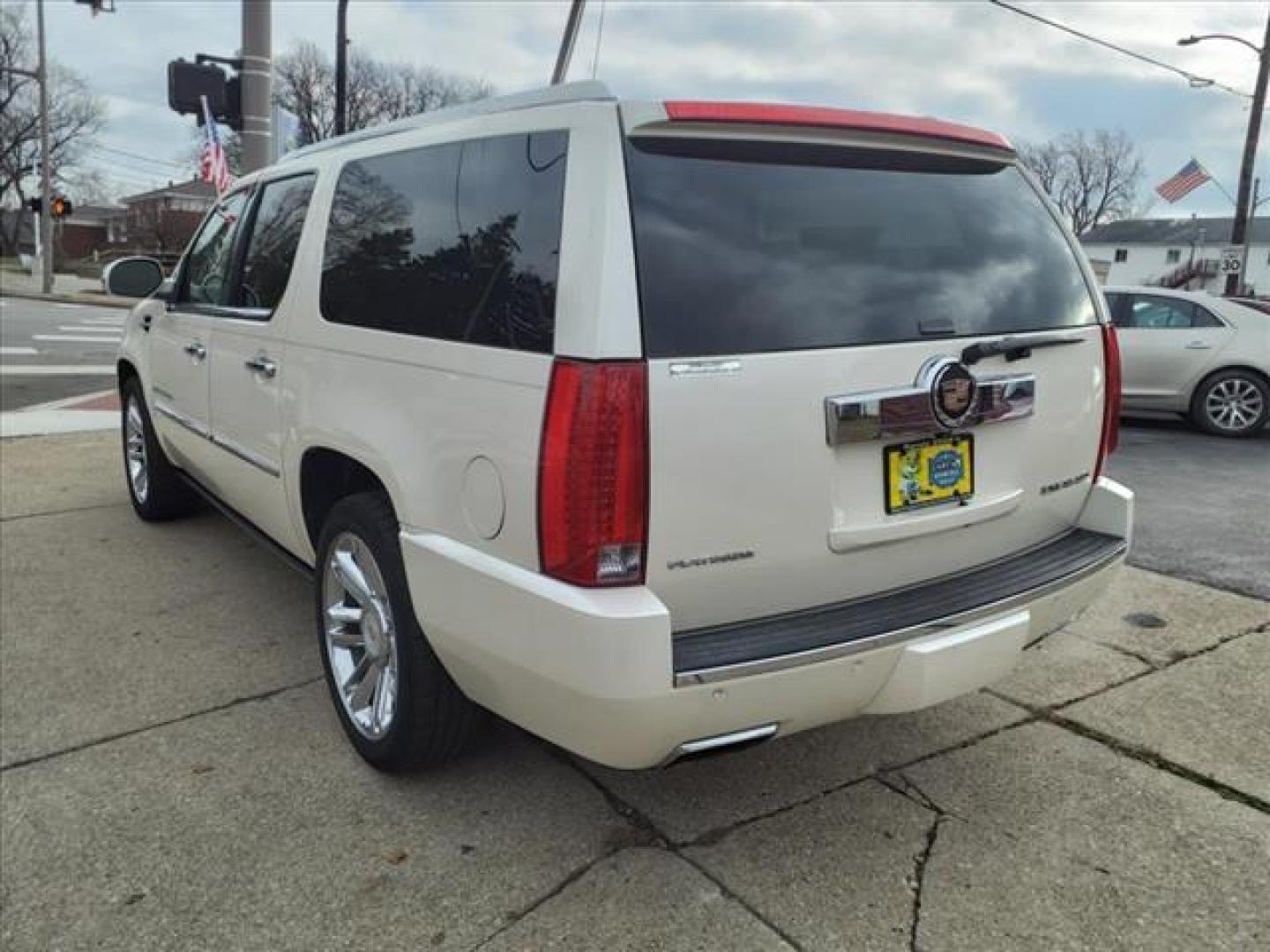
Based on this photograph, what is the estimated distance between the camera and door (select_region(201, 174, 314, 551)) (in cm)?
346

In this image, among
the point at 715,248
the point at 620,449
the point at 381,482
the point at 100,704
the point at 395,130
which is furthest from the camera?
the point at 100,704

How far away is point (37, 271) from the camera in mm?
39469

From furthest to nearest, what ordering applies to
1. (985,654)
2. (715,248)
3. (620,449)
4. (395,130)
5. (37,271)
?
(37,271), (395,130), (985,654), (715,248), (620,449)

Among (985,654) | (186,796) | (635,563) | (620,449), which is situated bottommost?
(186,796)

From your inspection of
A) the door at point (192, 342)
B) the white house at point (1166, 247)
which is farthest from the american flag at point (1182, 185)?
the white house at point (1166, 247)

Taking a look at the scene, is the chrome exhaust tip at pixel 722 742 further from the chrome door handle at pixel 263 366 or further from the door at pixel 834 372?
the chrome door handle at pixel 263 366

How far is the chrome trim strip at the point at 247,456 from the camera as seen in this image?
351 centimetres

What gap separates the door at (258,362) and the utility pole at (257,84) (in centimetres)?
554

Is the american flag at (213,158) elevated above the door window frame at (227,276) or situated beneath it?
elevated above

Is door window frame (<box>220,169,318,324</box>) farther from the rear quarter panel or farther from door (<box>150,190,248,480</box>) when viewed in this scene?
the rear quarter panel

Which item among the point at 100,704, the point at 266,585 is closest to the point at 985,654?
the point at 100,704

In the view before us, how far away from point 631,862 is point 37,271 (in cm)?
4478

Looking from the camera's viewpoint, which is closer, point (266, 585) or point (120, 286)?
point (266, 585)

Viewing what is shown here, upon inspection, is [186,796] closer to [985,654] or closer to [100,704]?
[100,704]
